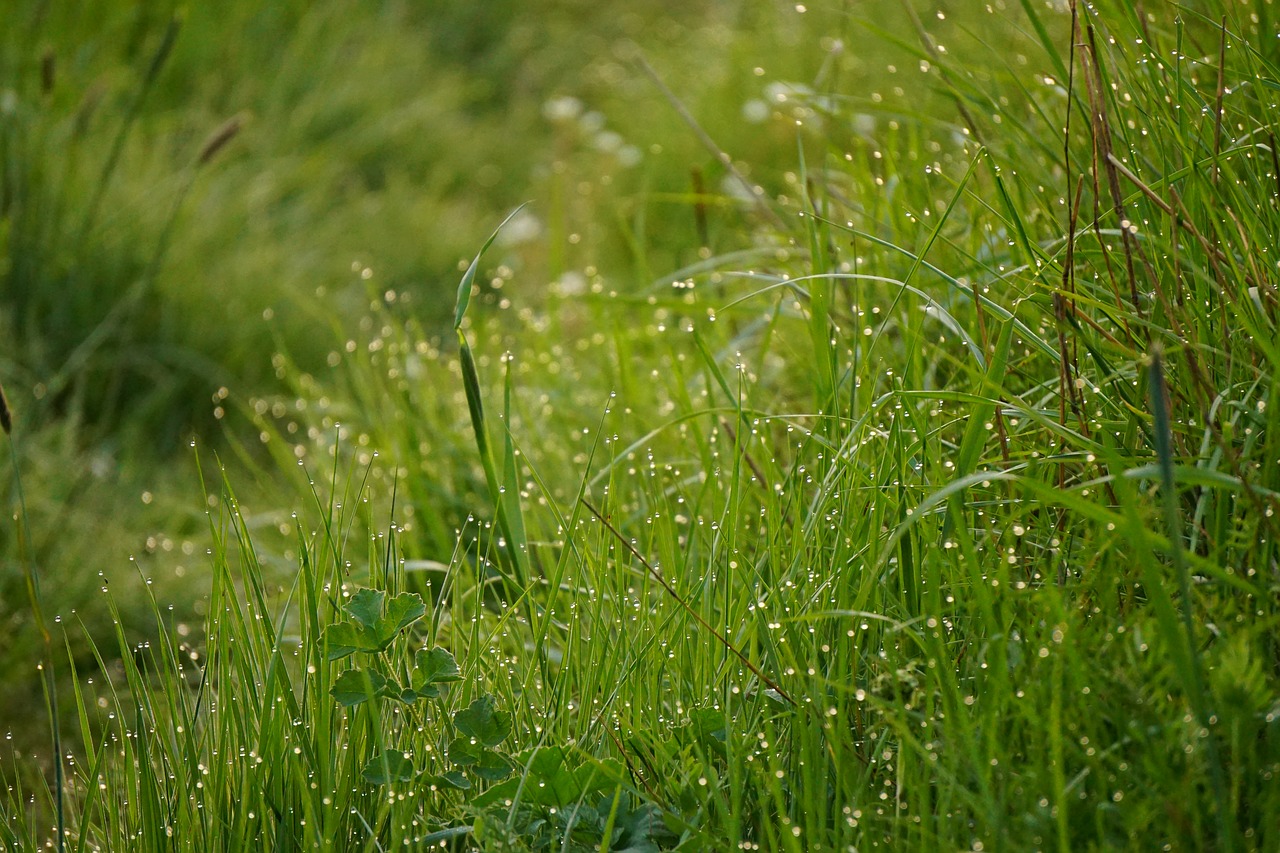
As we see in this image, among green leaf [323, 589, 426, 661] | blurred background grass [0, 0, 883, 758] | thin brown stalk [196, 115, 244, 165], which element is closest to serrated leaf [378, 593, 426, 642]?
green leaf [323, 589, 426, 661]

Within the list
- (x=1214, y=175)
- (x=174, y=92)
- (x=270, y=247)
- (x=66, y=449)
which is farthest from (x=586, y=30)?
(x=1214, y=175)

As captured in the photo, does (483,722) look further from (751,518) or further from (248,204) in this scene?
(248,204)

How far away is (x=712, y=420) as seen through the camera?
186 centimetres

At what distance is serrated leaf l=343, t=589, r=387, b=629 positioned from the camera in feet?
3.81

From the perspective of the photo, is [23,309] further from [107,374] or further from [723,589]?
[723,589]

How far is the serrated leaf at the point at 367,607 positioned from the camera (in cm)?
116

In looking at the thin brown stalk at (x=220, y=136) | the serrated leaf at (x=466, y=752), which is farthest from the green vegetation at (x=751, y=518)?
the thin brown stalk at (x=220, y=136)

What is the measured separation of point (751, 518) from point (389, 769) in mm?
679

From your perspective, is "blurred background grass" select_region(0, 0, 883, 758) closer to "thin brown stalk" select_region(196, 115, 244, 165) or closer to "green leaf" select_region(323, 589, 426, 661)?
"thin brown stalk" select_region(196, 115, 244, 165)

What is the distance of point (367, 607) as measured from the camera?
116 centimetres

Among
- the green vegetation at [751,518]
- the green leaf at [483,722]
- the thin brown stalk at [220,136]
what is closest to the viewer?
the green vegetation at [751,518]

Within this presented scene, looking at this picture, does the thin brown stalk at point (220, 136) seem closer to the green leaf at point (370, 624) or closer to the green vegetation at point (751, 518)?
the green vegetation at point (751, 518)

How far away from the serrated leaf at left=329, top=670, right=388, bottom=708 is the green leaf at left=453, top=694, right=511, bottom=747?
0.31 ft

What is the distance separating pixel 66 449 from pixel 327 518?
Answer: 1.42m
